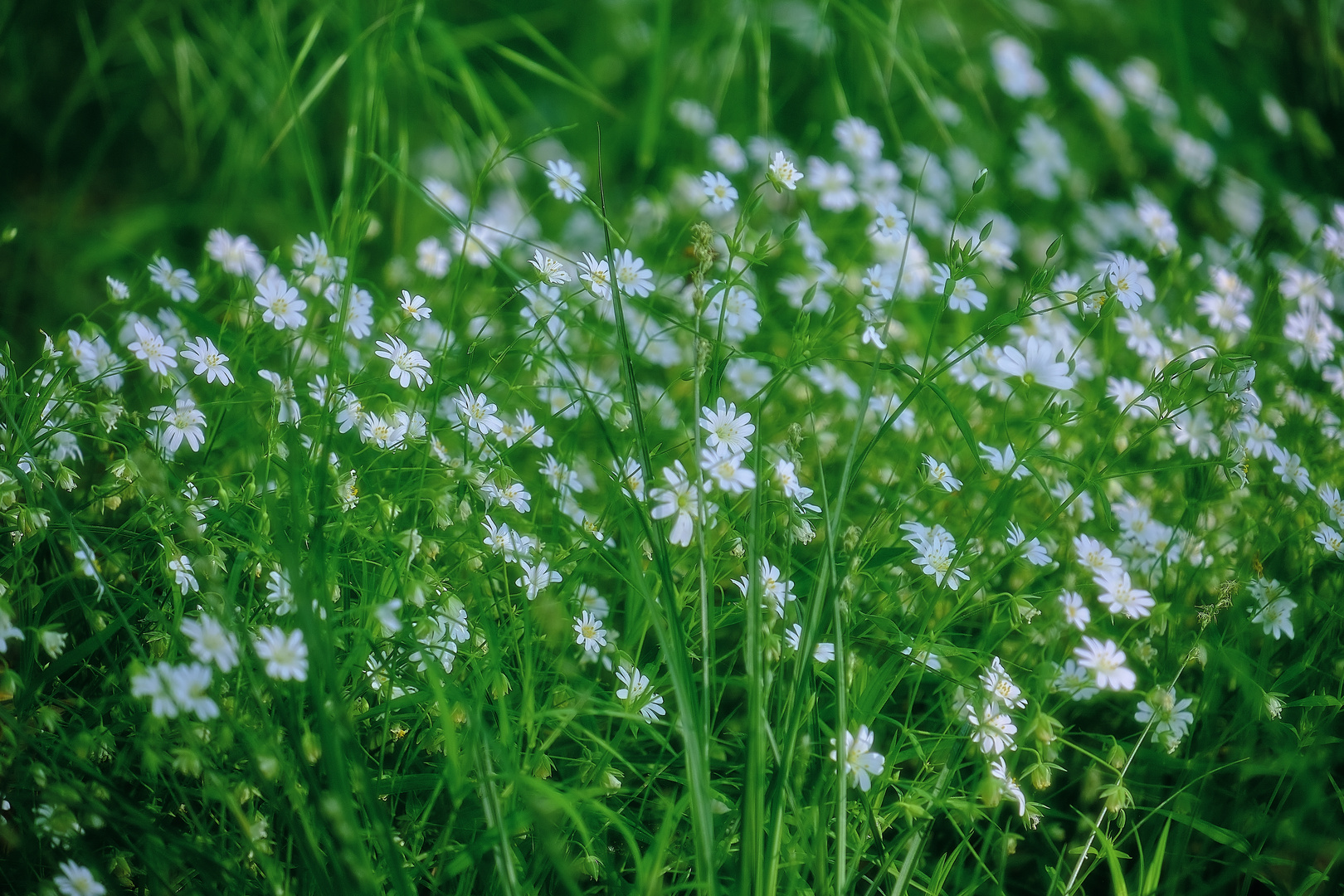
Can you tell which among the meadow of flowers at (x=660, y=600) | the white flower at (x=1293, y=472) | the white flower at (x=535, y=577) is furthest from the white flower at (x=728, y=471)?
the white flower at (x=1293, y=472)

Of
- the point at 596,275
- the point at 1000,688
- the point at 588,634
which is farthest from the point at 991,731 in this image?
the point at 596,275

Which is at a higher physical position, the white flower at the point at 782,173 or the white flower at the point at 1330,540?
the white flower at the point at 782,173

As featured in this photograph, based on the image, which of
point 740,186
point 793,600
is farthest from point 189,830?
point 740,186

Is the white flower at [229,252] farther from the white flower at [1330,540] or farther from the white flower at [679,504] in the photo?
the white flower at [1330,540]

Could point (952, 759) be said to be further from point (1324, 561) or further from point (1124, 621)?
point (1324, 561)

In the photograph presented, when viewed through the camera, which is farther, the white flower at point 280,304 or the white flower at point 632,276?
the white flower at point 632,276

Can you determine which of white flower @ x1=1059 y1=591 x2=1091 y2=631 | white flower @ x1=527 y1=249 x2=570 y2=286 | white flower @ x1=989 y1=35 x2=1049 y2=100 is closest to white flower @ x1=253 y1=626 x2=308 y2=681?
white flower @ x1=527 y1=249 x2=570 y2=286
